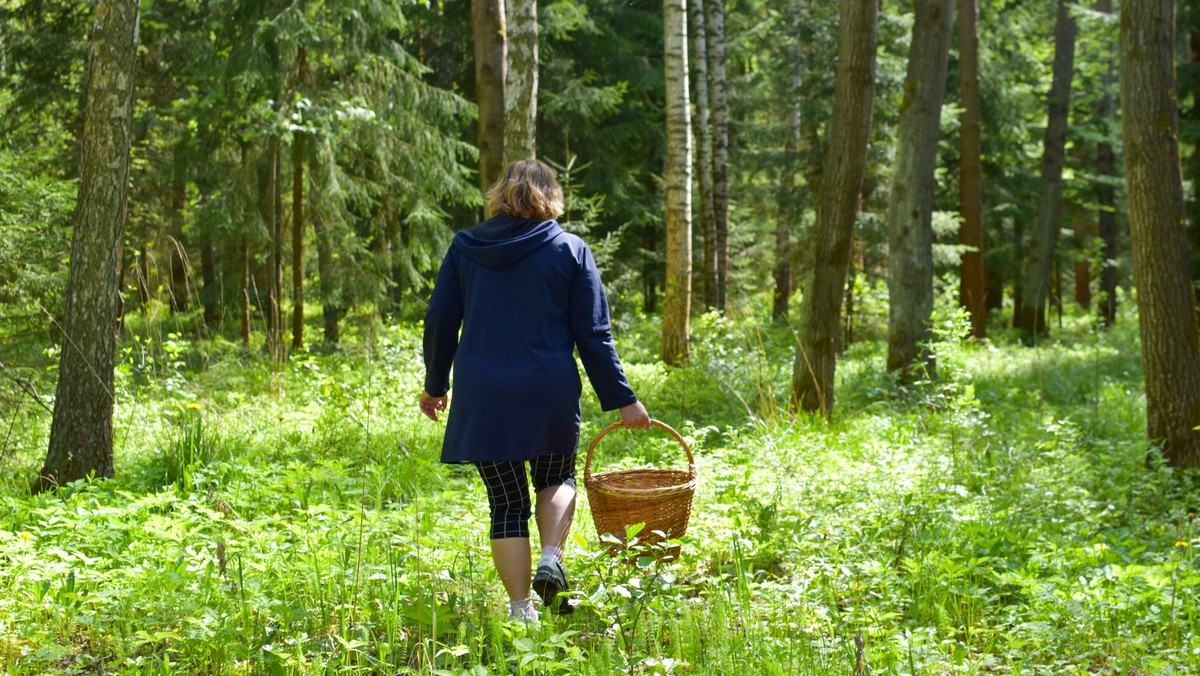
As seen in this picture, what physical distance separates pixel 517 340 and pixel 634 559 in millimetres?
1253

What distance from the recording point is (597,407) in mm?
8883

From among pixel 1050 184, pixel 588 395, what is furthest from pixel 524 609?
pixel 1050 184

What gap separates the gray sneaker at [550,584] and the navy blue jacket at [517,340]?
1.43 ft

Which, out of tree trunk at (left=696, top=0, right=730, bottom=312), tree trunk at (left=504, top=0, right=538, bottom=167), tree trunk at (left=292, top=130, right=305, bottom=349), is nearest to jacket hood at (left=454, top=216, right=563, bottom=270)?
tree trunk at (left=504, top=0, right=538, bottom=167)

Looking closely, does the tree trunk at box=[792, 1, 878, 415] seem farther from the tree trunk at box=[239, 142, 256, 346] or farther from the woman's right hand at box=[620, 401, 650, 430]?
the tree trunk at box=[239, 142, 256, 346]

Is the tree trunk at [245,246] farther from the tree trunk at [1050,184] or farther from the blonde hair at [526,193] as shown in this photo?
the tree trunk at [1050,184]

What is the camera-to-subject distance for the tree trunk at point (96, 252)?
5137 millimetres

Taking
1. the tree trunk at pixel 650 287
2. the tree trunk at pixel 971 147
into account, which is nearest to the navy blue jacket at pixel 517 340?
the tree trunk at pixel 971 147

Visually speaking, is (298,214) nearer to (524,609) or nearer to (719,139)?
(719,139)

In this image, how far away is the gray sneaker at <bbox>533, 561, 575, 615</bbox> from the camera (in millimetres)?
3482

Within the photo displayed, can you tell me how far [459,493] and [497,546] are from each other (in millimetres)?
1749

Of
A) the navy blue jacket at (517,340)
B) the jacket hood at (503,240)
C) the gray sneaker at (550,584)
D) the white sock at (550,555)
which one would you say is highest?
the jacket hood at (503,240)

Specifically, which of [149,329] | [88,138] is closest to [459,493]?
[88,138]

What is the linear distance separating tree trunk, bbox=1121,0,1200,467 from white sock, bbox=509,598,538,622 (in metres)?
5.46
